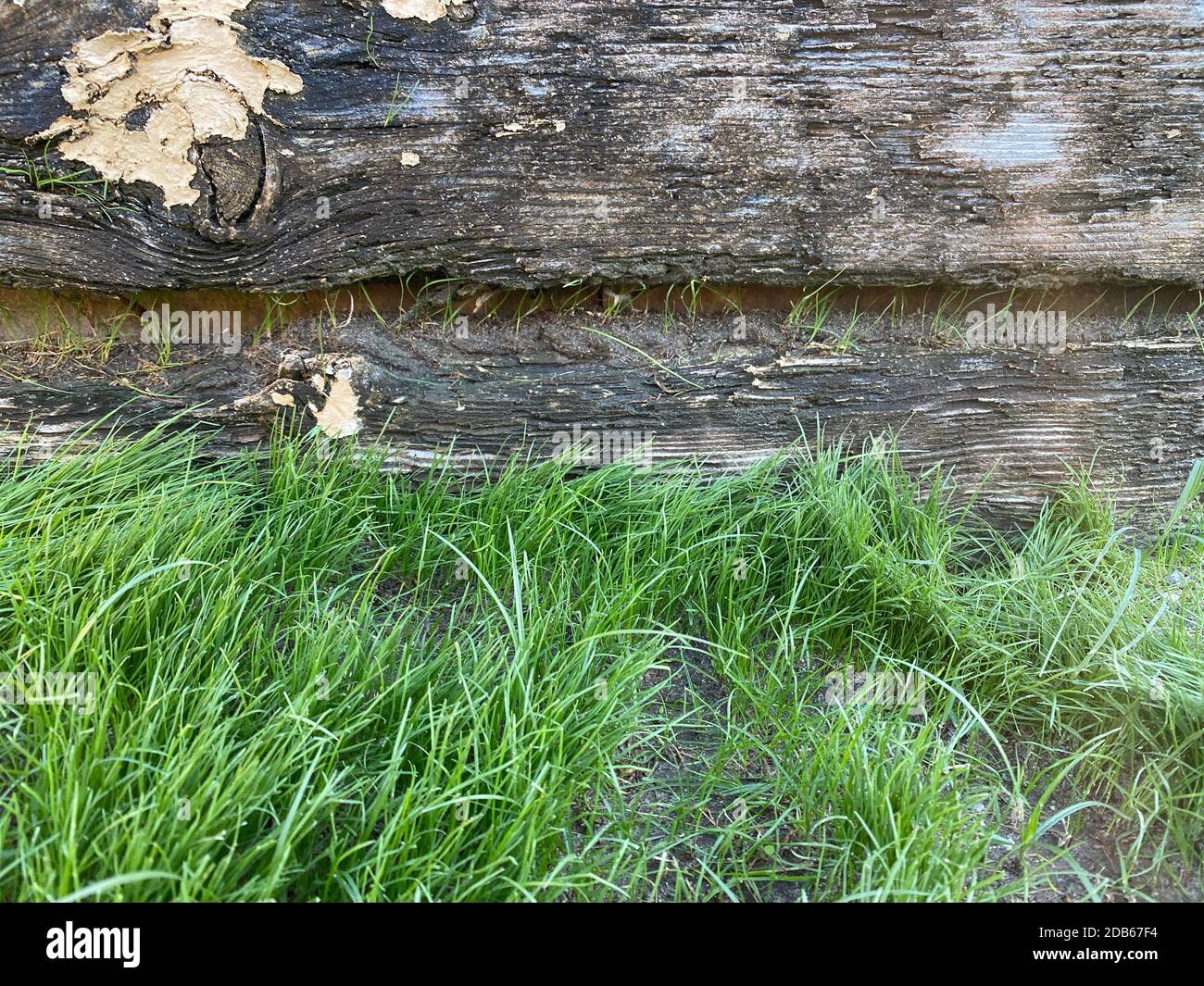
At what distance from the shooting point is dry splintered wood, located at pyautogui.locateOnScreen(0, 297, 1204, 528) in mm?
2428

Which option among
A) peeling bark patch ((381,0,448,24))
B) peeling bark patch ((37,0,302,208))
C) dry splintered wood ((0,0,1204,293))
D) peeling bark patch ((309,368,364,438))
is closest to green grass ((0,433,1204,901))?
peeling bark patch ((309,368,364,438))

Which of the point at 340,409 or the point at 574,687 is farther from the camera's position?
the point at 340,409

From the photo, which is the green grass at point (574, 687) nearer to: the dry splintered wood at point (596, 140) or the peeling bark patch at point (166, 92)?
the dry splintered wood at point (596, 140)

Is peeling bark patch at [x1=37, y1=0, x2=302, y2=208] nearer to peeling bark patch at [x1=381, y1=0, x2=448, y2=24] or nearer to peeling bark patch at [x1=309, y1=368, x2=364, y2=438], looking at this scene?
peeling bark patch at [x1=381, y1=0, x2=448, y2=24]

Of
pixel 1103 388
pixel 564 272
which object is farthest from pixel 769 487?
pixel 1103 388

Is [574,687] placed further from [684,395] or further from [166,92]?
[166,92]

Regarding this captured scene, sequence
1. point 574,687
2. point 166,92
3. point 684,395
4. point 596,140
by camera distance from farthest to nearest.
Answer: point 684,395
point 596,140
point 166,92
point 574,687

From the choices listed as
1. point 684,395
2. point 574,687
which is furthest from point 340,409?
point 574,687

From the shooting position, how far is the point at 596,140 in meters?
2.39

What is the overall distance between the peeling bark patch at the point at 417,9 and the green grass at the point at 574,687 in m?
1.29

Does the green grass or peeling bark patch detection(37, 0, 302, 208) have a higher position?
peeling bark patch detection(37, 0, 302, 208)

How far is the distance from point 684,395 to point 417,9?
138cm

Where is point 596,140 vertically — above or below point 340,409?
above

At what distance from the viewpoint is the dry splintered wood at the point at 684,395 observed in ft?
7.97
